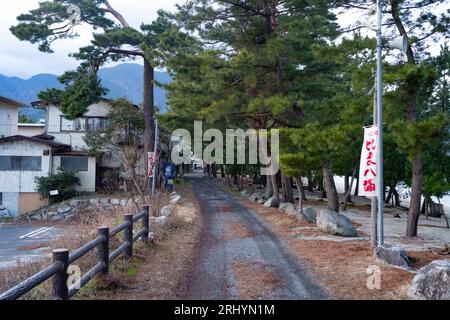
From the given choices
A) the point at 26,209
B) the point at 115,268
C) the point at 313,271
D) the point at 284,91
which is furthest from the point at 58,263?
the point at 26,209

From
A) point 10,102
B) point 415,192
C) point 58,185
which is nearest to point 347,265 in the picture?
point 415,192

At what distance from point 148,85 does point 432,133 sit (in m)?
19.4

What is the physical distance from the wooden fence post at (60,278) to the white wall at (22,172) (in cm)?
2578

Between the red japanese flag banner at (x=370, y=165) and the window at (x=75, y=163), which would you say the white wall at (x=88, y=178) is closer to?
the window at (x=75, y=163)

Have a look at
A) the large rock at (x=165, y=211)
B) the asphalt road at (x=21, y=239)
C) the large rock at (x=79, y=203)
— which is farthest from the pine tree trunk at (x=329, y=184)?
the large rock at (x=79, y=203)

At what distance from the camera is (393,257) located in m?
7.57

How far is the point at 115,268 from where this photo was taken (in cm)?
685

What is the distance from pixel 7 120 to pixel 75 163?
11585mm

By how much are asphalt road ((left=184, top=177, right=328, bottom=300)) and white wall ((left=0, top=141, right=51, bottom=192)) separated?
19.4 metres

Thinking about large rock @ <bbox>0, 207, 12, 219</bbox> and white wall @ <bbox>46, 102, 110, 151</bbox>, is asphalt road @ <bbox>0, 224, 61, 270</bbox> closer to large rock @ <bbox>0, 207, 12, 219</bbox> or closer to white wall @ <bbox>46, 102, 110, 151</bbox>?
large rock @ <bbox>0, 207, 12, 219</bbox>

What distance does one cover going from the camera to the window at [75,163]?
29.1 meters

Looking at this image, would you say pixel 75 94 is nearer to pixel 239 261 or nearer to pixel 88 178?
pixel 88 178

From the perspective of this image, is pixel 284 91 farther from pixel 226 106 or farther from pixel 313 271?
pixel 313 271

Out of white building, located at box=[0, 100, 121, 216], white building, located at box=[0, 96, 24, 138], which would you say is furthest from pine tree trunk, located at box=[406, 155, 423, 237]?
white building, located at box=[0, 96, 24, 138]
